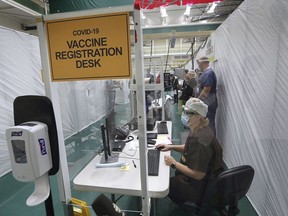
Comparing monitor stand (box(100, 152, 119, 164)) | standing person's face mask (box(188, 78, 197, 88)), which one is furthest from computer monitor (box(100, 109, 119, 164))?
standing person's face mask (box(188, 78, 197, 88))

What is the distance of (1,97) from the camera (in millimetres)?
2703

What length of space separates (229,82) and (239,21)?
80cm

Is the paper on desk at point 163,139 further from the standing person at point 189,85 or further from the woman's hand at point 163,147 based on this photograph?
the standing person at point 189,85

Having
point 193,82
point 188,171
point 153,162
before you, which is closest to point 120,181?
point 153,162

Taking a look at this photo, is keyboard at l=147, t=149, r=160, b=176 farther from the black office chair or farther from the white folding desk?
the black office chair

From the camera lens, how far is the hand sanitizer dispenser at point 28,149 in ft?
2.83

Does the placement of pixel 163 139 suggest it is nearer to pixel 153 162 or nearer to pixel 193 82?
pixel 153 162

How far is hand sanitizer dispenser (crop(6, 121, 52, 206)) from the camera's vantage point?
0.86 m

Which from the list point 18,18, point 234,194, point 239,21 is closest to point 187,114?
point 234,194

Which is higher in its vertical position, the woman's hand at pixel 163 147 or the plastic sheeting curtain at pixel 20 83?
the plastic sheeting curtain at pixel 20 83

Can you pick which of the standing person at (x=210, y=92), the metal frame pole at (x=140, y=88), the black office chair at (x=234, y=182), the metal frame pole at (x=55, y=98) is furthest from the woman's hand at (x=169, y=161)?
the standing person at (x=210, y=92)

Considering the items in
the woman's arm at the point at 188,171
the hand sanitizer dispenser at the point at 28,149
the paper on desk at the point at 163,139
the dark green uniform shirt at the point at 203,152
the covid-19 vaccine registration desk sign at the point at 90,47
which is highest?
the covid-19 vaccine registration desk sign at the point at 90,47

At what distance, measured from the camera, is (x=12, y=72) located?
9.46ft

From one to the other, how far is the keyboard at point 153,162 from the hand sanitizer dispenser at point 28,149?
75 centimetres
